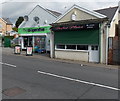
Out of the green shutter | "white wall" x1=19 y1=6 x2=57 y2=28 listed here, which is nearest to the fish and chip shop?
the green shutter

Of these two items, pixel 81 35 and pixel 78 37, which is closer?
pixel 81 35

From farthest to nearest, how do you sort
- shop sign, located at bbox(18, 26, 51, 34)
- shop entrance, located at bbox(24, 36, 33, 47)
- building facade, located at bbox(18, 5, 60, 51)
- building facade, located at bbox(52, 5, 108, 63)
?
shop entrance, located at bbox(24, 36, 33, 47) < building facade, located at bbox(18, 5, 60, 51) < shop sign, located at bbox(18, 26, 51, 34) < building facade, located at bbox(52, 5, 108, 63)

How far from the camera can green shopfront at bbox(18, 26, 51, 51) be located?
22.5 metres

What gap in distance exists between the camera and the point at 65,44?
54.1 ft

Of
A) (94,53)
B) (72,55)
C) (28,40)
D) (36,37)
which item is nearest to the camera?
(94,53)

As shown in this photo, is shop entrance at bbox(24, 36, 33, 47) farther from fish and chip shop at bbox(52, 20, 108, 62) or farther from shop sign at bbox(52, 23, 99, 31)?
shop sign at bbox(52, 23, 99, 31)

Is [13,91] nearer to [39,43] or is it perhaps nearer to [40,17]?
[39,43]

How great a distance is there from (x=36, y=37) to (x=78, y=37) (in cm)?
1050

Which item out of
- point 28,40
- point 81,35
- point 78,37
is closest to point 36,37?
point 28,40

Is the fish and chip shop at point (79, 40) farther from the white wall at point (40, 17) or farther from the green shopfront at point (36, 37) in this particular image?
the white wall at point (40, 17)

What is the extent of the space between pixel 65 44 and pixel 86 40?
268 cm

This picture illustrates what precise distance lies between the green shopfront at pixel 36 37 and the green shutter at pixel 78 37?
18.0 ft

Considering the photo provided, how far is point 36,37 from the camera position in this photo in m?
24.1

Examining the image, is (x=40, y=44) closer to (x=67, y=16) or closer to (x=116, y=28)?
(x=67, y=16)
